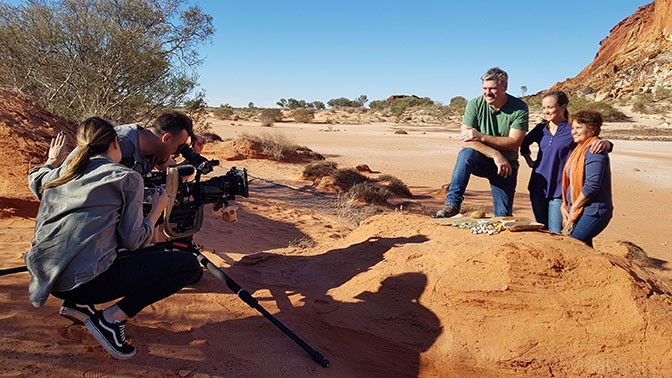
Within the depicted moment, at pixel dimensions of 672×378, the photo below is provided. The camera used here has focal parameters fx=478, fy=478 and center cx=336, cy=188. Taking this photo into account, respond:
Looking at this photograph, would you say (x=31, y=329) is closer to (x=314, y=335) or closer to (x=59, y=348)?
(x=59, y=348)

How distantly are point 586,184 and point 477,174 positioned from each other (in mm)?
991

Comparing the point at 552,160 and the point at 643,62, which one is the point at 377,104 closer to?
the point at 643,62

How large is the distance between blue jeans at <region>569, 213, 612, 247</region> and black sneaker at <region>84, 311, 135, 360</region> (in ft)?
10.8

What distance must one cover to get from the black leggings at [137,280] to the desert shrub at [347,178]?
8.48m

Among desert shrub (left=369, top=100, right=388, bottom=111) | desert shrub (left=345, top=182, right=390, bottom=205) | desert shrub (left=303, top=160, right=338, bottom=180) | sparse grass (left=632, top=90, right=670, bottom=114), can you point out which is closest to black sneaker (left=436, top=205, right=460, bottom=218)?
desert shrub (left=345, top=182, right=390, bottom=205)

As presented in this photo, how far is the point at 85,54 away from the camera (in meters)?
9.95

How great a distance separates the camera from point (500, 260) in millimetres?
3418

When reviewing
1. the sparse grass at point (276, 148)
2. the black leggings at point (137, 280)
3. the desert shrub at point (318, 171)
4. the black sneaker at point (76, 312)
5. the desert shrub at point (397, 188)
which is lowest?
the desert shrub at point (397, 188)

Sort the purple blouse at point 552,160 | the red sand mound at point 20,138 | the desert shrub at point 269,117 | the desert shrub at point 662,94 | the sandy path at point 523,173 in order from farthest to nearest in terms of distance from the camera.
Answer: the desert shrub at point 269,117, the desert shrub at point 662,94, the sandy path at point 523,173, the red sand mound at point 20,138, the purple blouse at point 552,160

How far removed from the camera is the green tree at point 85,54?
31.5 ft

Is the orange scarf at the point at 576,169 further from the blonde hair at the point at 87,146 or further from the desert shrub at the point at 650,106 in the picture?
the desert shrub at the point at 650,106

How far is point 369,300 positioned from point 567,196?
71.8 inches

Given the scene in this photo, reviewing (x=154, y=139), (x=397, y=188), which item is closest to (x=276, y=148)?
(x=397, y=188)

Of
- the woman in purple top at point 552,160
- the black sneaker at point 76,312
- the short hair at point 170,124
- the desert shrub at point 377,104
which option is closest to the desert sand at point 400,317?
the black sneaker at point 76,312
